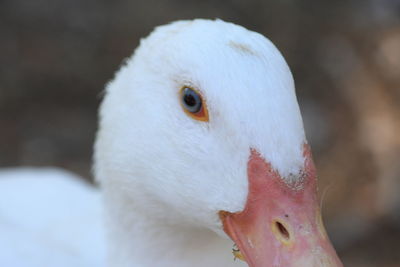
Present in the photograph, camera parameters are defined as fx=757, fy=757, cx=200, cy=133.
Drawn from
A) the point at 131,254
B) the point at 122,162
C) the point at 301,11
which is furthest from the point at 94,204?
the point at 301,11

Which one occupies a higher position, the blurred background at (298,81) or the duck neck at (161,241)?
the blurred background at (298,81)

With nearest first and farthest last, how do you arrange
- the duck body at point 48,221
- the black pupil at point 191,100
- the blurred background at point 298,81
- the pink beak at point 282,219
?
the pink beak at point 282,219 < the black pupil at point 191,100 < the duck body at point 48,221 < the blurred background at point 298,81

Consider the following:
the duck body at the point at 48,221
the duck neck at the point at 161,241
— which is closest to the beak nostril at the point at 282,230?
the duck neck at the point at 161,241

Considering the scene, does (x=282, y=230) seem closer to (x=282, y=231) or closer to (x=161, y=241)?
(x=282, y=231)

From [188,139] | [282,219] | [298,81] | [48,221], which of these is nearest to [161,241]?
[188,139]

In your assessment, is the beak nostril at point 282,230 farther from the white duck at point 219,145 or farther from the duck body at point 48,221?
the duck body at point 48,221

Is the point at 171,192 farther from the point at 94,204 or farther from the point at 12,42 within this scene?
the point at 12,42

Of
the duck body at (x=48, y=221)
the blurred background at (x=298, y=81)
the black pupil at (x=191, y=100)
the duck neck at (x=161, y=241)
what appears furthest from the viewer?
the blurred background at (x=298, y=81)
